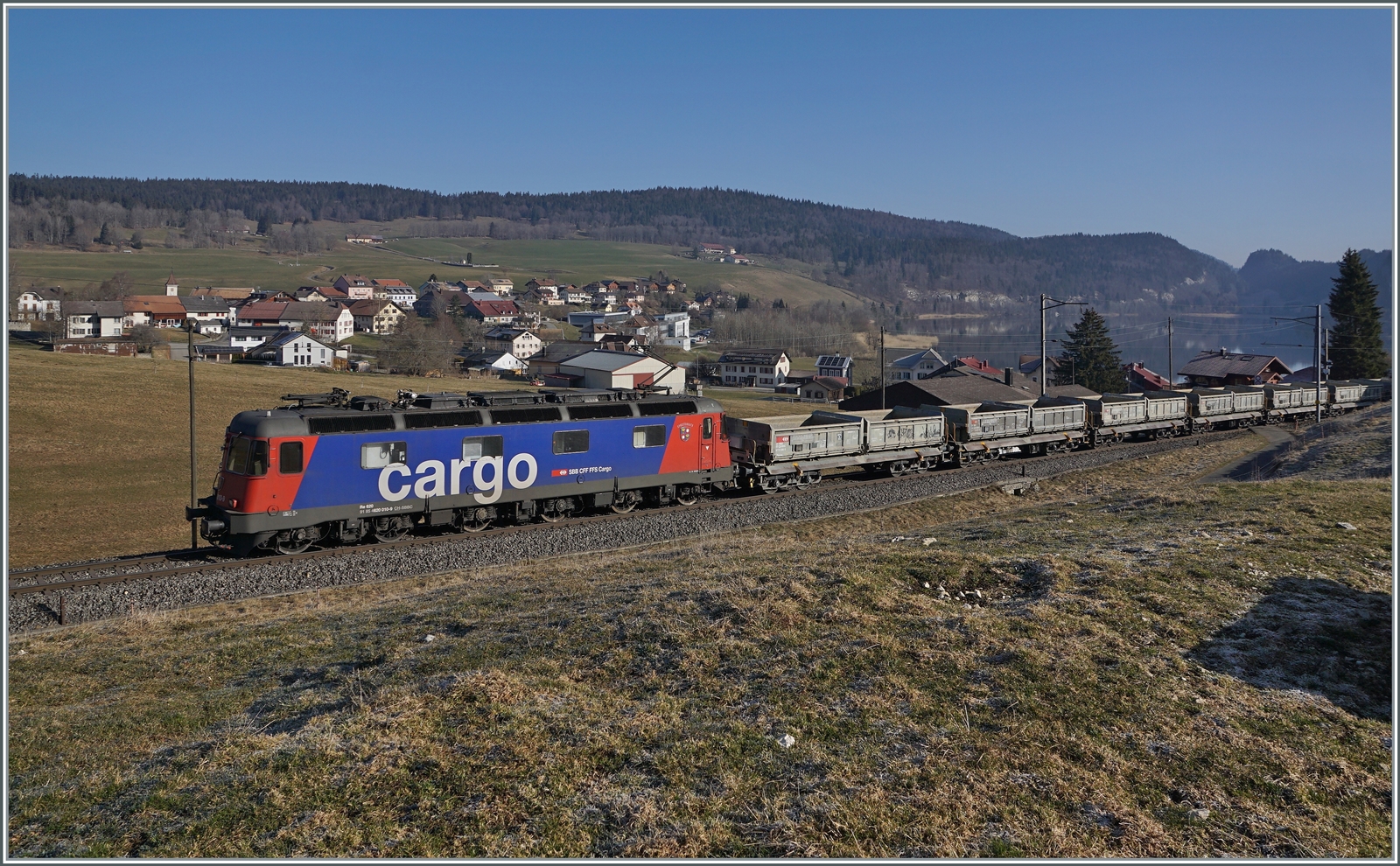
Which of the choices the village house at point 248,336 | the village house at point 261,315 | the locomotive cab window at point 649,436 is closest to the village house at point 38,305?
the village house at point 248,336

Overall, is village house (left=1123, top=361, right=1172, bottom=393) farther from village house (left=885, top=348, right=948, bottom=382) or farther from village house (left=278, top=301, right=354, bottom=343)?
village house (left=278, top=301, right=354, bottom=343)

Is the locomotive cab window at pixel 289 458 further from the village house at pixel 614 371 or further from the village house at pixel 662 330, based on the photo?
the village house at pixel 662 330

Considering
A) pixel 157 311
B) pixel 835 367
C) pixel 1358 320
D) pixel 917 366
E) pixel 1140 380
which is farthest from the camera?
pixel 157 311

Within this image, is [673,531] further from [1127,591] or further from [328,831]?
[328,831]

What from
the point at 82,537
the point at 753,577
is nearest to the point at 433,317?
the point at 82,537

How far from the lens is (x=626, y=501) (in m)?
32.6

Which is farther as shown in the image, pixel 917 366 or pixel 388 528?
pixel 917 366

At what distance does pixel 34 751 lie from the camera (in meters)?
11.7

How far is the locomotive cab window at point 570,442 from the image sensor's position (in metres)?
29.7

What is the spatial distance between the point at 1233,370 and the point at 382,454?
88.2 m

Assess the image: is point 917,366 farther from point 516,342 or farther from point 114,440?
point 114,440

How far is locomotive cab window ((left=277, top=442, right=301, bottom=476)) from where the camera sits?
2433 cm

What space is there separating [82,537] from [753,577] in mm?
28725

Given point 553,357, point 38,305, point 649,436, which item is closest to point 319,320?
point 38,305
